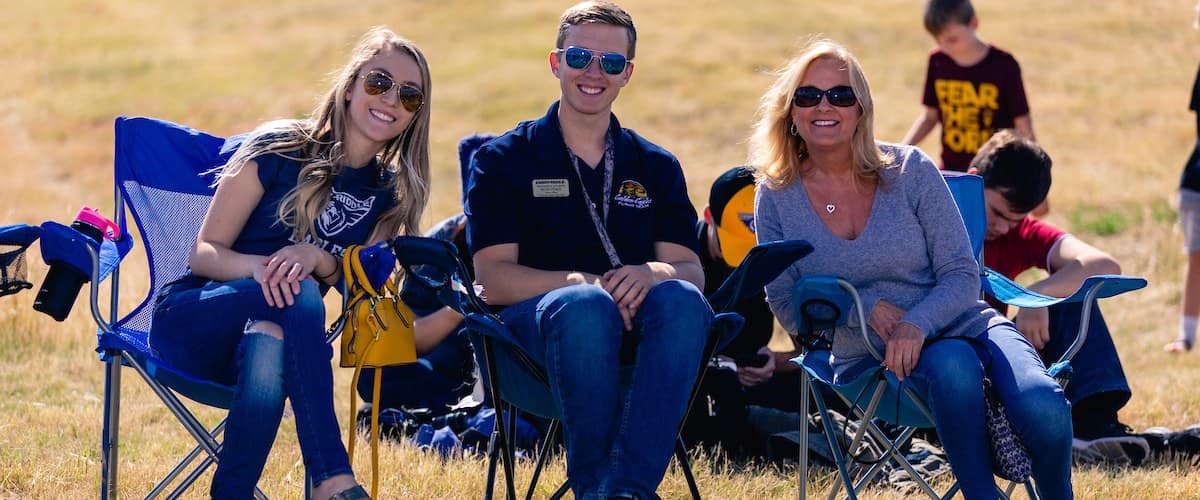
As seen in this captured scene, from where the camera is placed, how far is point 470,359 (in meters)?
4.61

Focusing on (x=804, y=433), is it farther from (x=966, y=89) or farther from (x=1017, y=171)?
(x=966, y=89)

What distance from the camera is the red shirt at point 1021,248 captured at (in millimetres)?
4555

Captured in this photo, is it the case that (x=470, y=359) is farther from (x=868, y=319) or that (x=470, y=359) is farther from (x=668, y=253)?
(x=868, y=319)

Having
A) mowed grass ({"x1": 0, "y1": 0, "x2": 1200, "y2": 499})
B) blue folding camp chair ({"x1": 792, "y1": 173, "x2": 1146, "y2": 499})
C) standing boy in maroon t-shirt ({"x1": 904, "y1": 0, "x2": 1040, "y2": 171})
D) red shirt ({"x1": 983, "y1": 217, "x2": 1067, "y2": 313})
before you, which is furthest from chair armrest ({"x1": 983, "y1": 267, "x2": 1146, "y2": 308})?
standing boy in maroon t-shirt ({"x1": 904, "y1": 0, "x2": 1040, "y2": 171})

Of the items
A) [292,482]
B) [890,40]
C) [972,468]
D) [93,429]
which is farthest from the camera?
[890,40]

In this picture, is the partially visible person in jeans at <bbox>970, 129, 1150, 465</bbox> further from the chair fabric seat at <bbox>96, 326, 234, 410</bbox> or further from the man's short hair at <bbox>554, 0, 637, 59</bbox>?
the chair fabric seat at <bbox>96, 326, 234, 410</bbox>

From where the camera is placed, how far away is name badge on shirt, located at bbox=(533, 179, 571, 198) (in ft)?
11.8

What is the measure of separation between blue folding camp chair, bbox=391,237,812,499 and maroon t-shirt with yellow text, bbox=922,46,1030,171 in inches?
136

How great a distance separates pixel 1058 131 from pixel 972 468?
506 inches

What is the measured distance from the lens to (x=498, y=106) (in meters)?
16.8

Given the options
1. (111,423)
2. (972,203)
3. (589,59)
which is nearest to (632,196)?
(589,59)

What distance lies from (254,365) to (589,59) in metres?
1.22

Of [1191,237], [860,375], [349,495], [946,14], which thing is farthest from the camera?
[1191,237]

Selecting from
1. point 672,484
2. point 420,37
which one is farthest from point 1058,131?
point 672,484
